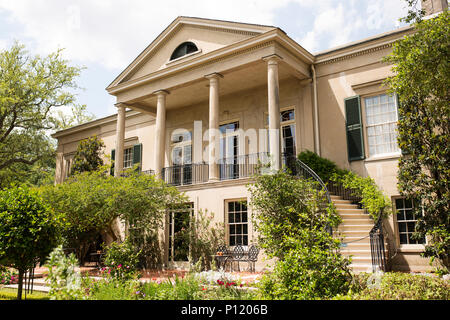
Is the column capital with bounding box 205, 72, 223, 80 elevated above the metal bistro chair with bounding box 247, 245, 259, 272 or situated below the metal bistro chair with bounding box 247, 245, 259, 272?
above

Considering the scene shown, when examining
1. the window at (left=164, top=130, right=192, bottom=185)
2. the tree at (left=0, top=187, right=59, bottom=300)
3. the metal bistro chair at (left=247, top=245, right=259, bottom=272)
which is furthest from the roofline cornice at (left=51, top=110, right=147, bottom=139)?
the tree at (left=0, top=187, right=59, bottom=300)

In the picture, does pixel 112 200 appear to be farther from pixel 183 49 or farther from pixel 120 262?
pixel 183 49

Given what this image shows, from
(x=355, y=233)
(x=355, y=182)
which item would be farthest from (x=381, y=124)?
(x=355, y=233)

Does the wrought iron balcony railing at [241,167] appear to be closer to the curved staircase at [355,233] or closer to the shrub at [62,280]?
the curved staircase at [355,233]

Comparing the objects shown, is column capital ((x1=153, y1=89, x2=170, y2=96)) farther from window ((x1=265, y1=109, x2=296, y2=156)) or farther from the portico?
window ((x1=265, y1=109, x2=296, y2=156))

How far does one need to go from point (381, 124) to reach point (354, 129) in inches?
35.1

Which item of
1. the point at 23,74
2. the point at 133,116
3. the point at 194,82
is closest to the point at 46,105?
the point at 23,74

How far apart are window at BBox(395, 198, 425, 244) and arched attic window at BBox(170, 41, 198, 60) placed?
9.90m

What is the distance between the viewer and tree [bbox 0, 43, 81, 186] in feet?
74.5

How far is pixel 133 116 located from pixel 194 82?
6.58 m

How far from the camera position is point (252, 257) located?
11734 millimetres

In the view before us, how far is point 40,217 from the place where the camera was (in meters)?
7.12

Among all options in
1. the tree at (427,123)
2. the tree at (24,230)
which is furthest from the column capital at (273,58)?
the tree at (24,230)

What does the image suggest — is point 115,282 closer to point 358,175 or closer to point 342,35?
point 358,175
